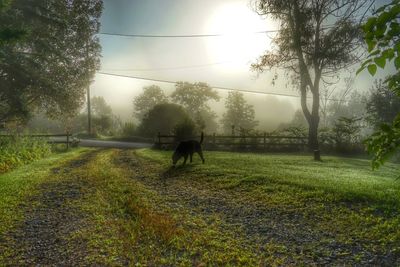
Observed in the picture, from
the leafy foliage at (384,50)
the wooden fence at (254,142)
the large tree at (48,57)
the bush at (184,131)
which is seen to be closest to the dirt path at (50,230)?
the leafy foliage at (384,50)

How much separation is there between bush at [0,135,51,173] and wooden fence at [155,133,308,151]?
891cm

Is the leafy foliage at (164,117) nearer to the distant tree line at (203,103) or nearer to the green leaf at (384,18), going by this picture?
the distant tree line at (203,103)

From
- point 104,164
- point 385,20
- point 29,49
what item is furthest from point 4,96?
point 385,20

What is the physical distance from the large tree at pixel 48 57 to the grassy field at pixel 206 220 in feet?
45.3

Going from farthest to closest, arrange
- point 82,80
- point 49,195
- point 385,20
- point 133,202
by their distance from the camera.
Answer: point 82,80 → point 49,195 → point 133,202 → point 385,20

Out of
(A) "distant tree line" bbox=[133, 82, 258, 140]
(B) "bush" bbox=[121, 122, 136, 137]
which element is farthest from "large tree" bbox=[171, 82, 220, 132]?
(B) "bush" bbox=[121, 122, 136, 137]

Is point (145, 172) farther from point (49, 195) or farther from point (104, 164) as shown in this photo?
point (49, 195)

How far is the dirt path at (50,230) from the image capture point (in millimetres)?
5483

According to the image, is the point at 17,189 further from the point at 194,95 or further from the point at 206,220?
the point at 194,95

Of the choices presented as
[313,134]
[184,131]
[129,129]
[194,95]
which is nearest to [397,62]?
[184,131]

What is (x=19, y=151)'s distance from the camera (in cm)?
1861

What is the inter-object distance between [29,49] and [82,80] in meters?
5.78

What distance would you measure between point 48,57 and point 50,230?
27.6 m

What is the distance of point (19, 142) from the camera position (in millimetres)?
20234
